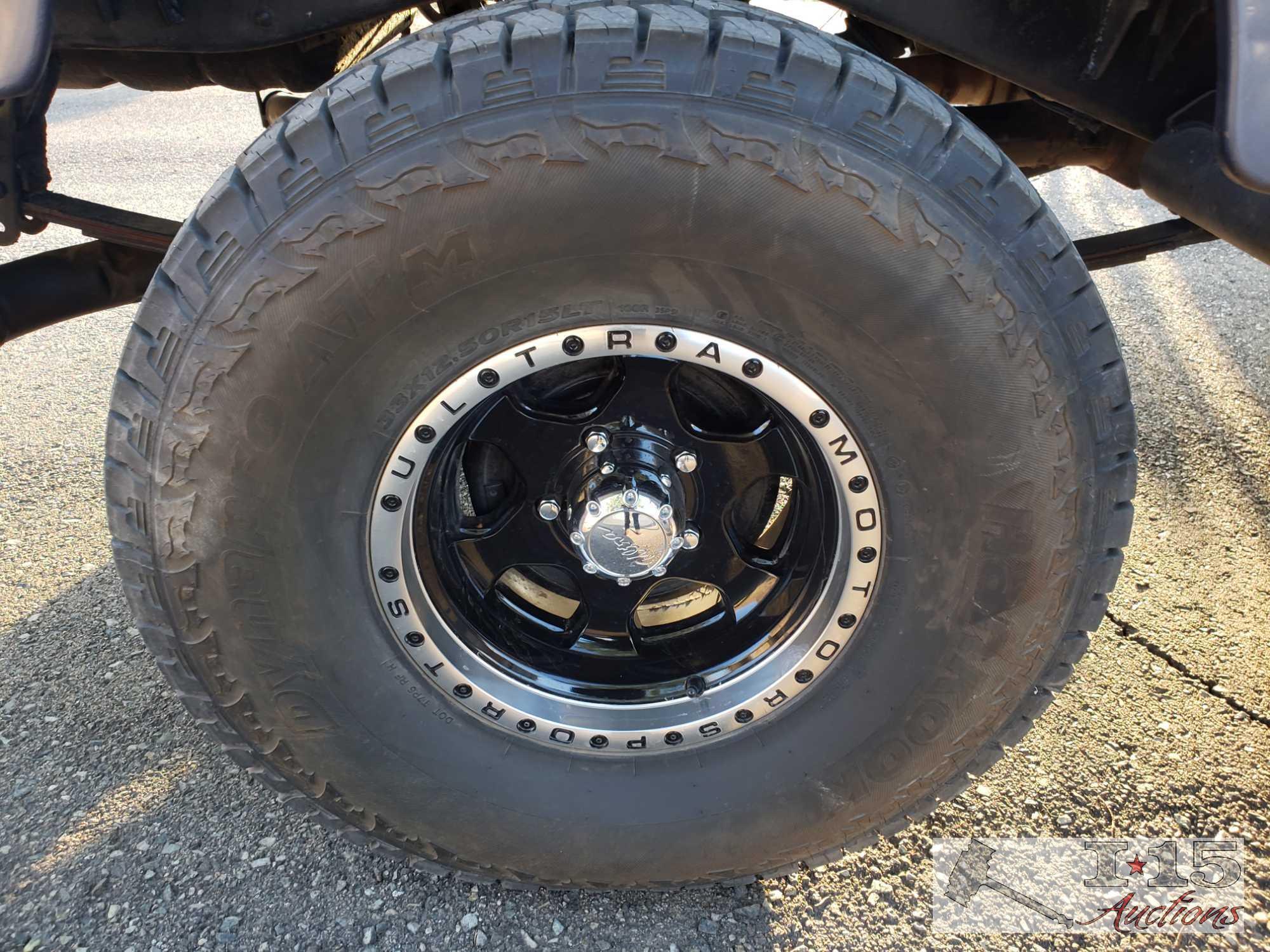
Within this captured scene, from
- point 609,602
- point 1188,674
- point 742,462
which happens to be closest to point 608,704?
point 609,602

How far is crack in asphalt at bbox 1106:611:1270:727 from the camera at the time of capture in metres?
2.13

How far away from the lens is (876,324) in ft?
4.27

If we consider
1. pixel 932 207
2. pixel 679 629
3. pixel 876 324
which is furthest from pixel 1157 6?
pixel 679 629

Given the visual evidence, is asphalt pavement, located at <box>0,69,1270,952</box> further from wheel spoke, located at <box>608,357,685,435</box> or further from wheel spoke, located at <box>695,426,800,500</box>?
wheel spoke, located at <box>608,357,685,435</box>

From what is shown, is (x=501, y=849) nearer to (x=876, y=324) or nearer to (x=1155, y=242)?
(x=876, y=324)

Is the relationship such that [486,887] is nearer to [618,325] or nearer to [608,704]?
[608,704]

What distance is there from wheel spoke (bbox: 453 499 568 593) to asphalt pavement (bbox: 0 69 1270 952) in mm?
650

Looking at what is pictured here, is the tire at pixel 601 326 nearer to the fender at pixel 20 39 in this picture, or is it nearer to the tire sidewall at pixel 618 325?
the tire sidewall at pixel 618 325

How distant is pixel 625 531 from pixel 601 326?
14.4 inches

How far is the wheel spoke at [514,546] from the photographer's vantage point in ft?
5.41

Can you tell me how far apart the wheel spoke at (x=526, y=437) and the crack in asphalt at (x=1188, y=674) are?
168 cm

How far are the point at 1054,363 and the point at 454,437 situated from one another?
943mm

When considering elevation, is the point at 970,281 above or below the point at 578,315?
above

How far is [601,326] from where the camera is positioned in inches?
52.1
